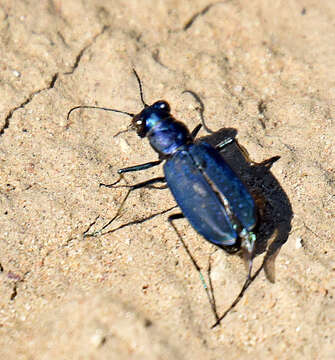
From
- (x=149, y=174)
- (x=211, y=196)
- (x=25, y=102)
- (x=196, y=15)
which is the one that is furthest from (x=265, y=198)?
(x=196, y=15)

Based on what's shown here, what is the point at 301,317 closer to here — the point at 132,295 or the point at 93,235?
the point at 132,295

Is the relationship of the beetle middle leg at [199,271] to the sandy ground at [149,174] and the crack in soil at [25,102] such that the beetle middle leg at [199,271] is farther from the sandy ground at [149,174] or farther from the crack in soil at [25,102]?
the crack in soil at [25,102]

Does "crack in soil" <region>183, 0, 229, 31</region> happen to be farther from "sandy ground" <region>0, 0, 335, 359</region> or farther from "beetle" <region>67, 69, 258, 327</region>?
"beetle" <region>67, 69, 258, 327</region>

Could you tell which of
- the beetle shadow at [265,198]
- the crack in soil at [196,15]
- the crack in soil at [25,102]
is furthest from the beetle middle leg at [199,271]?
the crack in soil at [196,15]

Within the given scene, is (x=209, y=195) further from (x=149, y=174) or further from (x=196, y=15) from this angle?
(x=196, y=15)

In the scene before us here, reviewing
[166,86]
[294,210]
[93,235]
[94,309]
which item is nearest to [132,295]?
[94,309]
